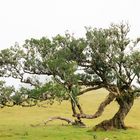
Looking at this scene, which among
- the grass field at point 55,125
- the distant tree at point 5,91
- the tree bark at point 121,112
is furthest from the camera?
the tree bark at point 121,112

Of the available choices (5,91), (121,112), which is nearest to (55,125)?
(121,112)

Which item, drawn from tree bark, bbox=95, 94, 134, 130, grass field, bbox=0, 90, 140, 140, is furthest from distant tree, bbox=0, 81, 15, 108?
tree bark, bbox=95, 94, 134, 130

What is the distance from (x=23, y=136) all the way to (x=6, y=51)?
9.13 metres

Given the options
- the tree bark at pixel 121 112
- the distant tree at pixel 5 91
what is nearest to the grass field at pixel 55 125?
the tree bark at pixel 121 112

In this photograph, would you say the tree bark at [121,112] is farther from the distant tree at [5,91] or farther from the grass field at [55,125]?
the distant tree at [5,91]

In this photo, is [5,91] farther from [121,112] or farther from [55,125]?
[55,125]

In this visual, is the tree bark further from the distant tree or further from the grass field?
the distant tree

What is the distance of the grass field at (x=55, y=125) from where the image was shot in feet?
149

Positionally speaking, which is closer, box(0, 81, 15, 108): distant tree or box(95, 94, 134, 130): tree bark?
box(0, 81, 15, 108): distant tree

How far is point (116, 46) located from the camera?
164 ft

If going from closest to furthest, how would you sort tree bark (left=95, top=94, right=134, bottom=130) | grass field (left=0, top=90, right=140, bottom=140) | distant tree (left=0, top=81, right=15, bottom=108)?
distant tree (left=0, top=81, right=15, bottom=108) → grass field (left=0, top=90, right=140, bottom=140) → tree bark (left=95, top=94, right=134, bottom=130)

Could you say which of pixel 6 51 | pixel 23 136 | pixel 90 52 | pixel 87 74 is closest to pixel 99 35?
pixel 90 52

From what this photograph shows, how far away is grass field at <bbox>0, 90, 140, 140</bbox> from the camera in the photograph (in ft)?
149

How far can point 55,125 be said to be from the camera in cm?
6091
